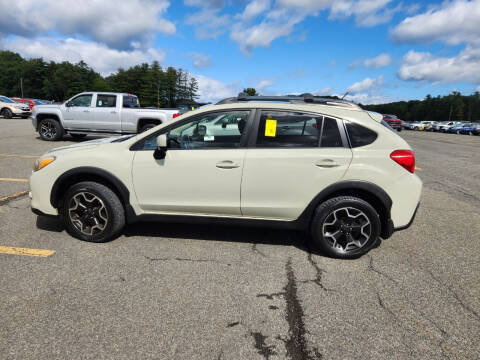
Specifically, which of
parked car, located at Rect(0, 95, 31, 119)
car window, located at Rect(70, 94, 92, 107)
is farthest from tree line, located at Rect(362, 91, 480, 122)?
car window, located at Rect(70, 94, 92, 107)

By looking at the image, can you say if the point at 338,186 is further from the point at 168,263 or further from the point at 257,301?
the point at 168,263

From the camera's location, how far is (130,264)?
3111 mm

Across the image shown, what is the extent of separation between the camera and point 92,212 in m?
3.50

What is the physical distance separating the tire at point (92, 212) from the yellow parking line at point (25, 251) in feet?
1.16

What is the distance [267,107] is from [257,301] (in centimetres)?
193

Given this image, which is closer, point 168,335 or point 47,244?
point 168,335

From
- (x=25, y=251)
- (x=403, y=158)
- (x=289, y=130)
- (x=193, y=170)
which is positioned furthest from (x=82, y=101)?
(x=403, y=158)

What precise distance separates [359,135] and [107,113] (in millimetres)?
9877

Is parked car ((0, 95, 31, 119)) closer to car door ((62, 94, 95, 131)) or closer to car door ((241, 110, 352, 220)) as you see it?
car door ((62, 94, 95, 131))

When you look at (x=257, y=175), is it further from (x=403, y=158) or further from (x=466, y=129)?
(x=466, y=129)

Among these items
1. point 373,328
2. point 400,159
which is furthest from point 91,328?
point 400,159

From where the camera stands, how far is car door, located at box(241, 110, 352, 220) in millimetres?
3180

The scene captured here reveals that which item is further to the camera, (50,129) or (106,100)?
(50,129)

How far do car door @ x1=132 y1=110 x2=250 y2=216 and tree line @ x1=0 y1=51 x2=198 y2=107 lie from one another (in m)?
94.1
